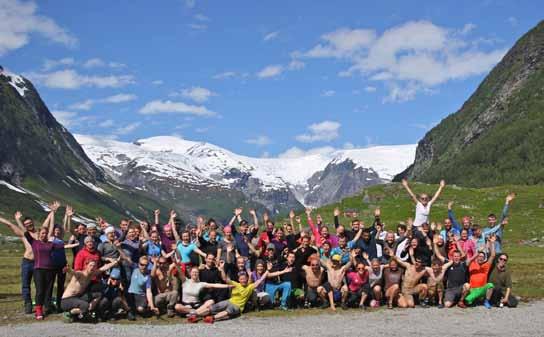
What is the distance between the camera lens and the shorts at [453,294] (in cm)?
2334

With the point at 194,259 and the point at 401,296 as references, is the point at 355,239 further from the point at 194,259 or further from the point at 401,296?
the point at 194,259

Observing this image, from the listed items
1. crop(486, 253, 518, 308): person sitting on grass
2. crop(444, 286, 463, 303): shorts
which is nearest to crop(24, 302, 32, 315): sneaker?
crop(444, 286, 463, 303): shorts

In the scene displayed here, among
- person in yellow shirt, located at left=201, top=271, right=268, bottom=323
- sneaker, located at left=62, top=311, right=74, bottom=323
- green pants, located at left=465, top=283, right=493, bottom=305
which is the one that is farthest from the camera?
green pants, located at left=465, top=283, right=493, bottom=305

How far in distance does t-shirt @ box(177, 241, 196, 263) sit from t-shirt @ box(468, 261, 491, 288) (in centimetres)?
1067

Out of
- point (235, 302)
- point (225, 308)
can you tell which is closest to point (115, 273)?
point (225, 308)

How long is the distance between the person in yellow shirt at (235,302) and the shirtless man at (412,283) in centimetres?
525

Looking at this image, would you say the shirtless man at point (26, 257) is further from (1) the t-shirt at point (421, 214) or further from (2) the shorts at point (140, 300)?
(1) the t-shirt at point (421, 214)

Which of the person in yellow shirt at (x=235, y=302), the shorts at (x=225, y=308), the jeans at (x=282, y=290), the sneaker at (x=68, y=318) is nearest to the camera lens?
the sneaker at (x=68, y=318)

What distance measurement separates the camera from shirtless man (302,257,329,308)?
77.8ft

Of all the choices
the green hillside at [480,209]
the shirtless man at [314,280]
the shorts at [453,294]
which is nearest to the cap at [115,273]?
the shirtless man at [314,280]

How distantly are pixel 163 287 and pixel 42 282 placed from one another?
4166 millimetres

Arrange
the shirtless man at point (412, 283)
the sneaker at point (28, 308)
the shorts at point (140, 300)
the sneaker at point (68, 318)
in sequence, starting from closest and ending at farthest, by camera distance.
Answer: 1. the sneaker at point (68, 318)
2. the shorts at point (140, 300)
3. the sneaker at point (28, 308)
4. the shirtless man at point (412, 283)

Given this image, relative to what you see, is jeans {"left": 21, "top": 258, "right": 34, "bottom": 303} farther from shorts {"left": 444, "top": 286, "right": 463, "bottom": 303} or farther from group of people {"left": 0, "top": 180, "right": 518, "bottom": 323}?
shorts {"left": 444, "top": 286, "right": 463, "bottom": 303}

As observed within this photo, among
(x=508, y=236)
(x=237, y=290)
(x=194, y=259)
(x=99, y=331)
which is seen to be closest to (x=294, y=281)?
(x=237, y=290)
